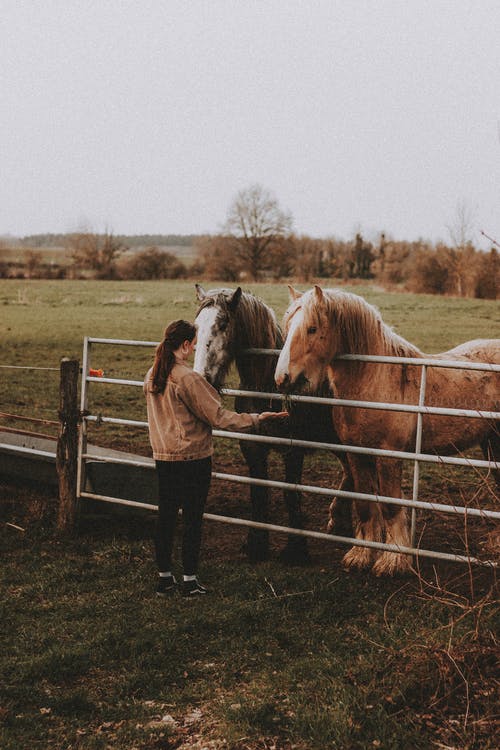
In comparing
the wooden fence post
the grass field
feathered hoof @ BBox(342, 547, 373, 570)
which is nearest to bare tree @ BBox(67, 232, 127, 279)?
the wooden fence post

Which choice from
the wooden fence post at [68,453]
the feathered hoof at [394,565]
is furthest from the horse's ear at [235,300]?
the feathered hoof at [394,565]

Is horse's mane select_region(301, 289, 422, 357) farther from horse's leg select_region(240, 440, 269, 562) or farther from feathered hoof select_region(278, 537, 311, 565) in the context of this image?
feathered hoof select_region(278, 537, 311, 565)

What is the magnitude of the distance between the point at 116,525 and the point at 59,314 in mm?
21474

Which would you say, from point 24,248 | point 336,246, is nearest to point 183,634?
point 336,246

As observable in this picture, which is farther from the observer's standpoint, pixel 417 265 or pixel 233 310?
pixel 417 265

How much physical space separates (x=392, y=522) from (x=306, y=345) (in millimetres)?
1389

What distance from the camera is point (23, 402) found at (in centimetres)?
1216

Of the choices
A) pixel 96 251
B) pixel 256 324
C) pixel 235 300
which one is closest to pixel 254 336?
pixel 256 324

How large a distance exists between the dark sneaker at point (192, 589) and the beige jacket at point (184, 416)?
84 cm

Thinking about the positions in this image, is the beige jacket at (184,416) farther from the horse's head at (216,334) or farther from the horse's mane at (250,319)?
the horse's mane at (250,319)

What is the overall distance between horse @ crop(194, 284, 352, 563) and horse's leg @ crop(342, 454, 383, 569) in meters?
0.41

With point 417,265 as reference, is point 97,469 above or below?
below

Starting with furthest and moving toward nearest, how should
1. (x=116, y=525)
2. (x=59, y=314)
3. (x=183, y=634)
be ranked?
(x=59, y=314) → (x=116, y=525) → (x=183, y=634)

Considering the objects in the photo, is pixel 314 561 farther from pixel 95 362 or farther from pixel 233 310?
pixel 95 362
